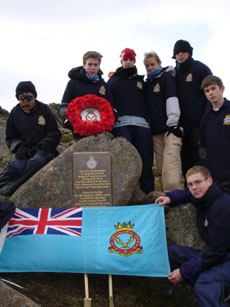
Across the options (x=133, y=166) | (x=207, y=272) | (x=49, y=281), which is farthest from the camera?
(x=133, y=166)

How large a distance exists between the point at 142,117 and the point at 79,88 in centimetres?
187

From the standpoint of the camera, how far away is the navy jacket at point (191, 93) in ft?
26.3

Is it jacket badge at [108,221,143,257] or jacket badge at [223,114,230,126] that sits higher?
jacket badge at [223,114,230,126]

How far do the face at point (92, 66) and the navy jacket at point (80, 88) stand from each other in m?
0.19

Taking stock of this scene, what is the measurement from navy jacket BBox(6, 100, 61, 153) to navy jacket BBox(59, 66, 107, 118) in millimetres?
512

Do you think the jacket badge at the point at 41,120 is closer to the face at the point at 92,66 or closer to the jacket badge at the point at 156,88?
the face at the point at 92,66

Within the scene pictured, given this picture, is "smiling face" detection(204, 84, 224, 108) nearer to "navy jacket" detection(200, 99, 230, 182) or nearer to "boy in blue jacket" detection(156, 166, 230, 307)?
"navy jacket" detection(200, 99, 230, 182)

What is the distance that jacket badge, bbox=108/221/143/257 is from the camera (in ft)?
18.3

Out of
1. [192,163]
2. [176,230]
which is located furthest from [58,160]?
[192,163]

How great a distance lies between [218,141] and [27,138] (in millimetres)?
4745

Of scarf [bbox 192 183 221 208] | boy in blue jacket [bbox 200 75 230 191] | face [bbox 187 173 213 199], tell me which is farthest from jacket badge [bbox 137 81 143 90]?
scarf [bbox 192 183 221 208]

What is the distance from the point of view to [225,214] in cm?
485

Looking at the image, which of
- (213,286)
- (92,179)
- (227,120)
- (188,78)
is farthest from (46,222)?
(188,78)

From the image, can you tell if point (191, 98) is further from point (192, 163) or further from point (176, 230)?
point (176, 230)
